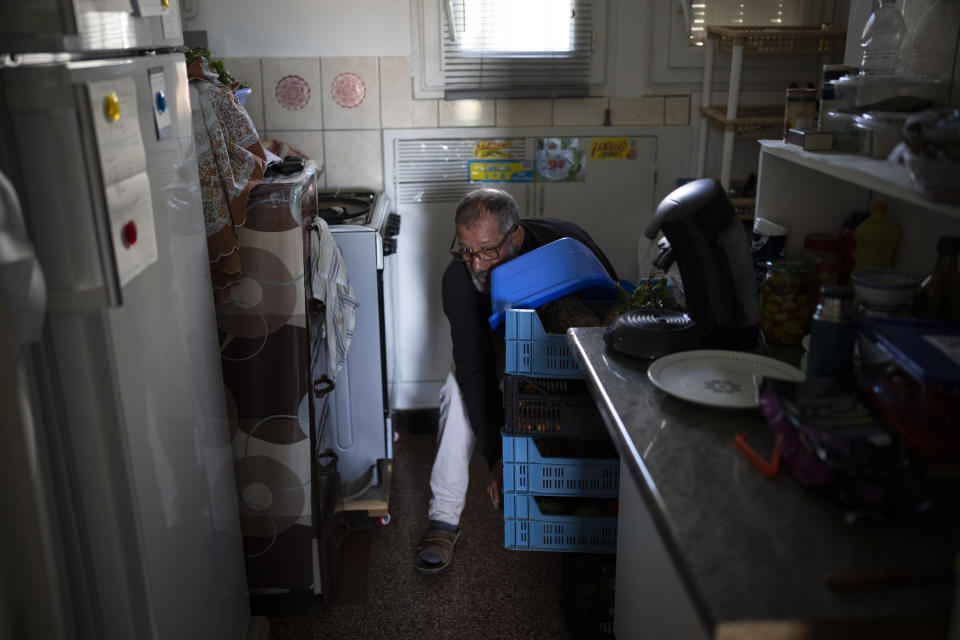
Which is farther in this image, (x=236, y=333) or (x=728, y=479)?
(x=236, y=333)

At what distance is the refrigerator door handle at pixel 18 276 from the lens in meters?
0.94

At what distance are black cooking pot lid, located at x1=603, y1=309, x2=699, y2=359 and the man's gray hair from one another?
2.51 feet

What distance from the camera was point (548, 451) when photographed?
6.66 feet

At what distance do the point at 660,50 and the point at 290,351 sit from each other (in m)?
1.82

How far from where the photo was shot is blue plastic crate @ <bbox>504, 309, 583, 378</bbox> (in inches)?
72.9

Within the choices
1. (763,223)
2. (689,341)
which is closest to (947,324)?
(689,341)

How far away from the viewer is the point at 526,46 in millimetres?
2963

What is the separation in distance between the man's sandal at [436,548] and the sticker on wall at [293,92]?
1559 millimetres

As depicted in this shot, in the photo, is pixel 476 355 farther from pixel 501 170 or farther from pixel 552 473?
pixel 501 170

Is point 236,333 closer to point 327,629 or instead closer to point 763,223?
point 327,629

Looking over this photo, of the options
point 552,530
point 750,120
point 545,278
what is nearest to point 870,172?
point 545,278

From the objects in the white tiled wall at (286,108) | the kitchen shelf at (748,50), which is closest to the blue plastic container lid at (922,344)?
the kitchen shelf at (748,50)

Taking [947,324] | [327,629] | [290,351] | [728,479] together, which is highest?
[947,324]

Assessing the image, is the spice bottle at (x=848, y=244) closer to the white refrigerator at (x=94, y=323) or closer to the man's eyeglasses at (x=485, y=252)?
the man's eyeglasses at (x=485, y=252)
